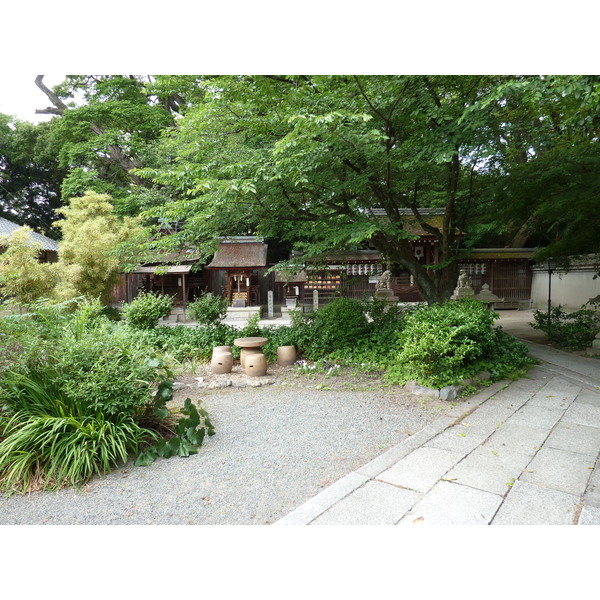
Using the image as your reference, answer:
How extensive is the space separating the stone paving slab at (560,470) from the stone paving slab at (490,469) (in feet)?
0.22

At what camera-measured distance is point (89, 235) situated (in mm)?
6816

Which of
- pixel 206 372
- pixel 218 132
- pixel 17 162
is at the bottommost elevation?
pixel 206 372

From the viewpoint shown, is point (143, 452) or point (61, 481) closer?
point (61, 481)

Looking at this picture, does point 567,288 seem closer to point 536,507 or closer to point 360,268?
point 360,268

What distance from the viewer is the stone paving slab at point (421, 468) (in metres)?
2.05

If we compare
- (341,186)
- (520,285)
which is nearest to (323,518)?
(341,186)

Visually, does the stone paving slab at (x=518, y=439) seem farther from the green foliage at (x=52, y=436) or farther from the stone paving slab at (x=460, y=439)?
the green foliage at (x=52, y=436)

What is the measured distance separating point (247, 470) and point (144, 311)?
427 centimetres

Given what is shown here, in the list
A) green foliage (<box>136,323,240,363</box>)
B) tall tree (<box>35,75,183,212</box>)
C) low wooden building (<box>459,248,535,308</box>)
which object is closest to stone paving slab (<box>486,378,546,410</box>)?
green foliage (<box>136,323,240,363</box>)

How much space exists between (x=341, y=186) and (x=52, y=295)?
182 inches

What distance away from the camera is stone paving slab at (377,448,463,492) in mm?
2055

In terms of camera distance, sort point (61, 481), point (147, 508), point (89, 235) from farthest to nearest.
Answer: point (89, 235) → point (61, 481) → point (147, 508)

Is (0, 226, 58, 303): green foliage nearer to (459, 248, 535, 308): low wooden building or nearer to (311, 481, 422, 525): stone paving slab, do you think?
(311, 481, 422, 525): stone paving slab

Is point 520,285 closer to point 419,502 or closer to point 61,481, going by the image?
point 419,502
